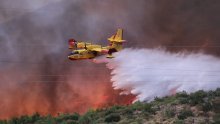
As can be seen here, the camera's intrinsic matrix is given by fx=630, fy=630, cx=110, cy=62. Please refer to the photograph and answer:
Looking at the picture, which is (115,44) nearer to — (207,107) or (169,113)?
(169,113)

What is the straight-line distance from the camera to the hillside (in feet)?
175

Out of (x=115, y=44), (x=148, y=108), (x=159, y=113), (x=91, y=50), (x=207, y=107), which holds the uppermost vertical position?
(x=115, y=44)

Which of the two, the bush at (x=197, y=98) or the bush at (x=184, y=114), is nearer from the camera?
the bush at (x=184, y=114)

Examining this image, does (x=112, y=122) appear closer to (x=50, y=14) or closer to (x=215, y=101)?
(x=215, y=101)

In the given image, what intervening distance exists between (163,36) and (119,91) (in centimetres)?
746

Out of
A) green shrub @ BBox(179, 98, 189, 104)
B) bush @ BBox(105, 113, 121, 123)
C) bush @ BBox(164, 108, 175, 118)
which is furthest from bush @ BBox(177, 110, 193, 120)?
bush @ BBox(105, 113, 121, 123)

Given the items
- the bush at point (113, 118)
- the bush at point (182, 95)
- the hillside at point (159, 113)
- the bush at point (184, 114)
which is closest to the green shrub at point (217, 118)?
the hillside at point (159, 113)

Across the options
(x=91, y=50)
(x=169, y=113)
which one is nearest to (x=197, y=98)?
(x=169, y=113)

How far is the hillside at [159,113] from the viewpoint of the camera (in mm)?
53231

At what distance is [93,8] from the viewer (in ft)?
216

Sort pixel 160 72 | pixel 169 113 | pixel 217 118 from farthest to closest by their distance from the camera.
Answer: pixel 160 72
pixel 169 113
pixel 217 118

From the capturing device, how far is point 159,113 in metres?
55.6

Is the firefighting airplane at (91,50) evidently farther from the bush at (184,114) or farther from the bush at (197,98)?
the bush at (197,98)

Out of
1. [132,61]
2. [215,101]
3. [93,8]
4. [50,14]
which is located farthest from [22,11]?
[215,101]
